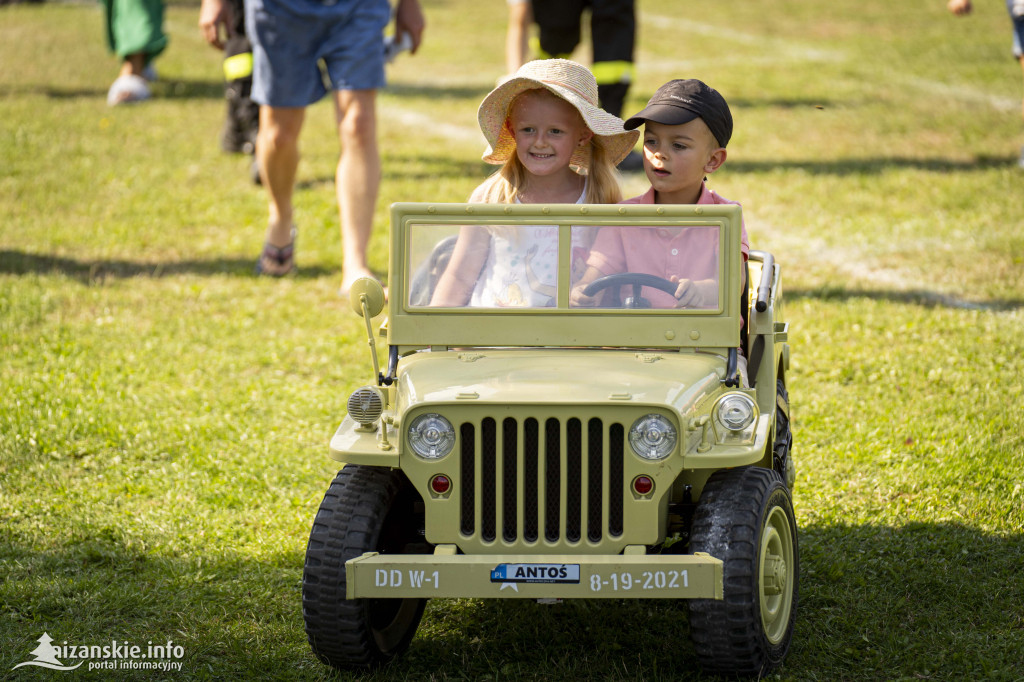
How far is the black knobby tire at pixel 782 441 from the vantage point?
12.9ft

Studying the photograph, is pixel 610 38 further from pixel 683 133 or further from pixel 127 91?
pixel 127 91

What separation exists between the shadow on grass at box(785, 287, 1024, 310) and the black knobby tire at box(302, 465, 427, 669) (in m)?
3.97

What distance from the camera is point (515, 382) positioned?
330cm

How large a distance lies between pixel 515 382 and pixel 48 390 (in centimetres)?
306

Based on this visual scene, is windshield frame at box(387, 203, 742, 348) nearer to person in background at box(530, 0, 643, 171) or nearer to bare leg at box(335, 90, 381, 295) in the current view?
bare leg at box(335, 90, 381, 295)

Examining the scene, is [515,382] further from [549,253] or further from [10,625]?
[10,625]

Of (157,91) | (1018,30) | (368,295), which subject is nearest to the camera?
(368,295)

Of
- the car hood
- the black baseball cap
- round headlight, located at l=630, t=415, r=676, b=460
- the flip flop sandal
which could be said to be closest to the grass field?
the flip flop sandal

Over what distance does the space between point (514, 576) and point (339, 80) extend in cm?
412

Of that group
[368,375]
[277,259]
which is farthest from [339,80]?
[368,375]

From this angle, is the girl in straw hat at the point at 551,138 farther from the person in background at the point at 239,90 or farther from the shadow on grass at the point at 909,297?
the person in background at the point at 239,90

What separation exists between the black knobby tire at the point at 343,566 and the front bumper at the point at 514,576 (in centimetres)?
12

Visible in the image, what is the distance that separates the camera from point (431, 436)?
325 centimetres

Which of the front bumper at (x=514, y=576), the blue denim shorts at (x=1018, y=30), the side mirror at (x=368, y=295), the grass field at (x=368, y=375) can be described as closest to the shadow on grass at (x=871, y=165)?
the grass field at (x=368, y=375)
